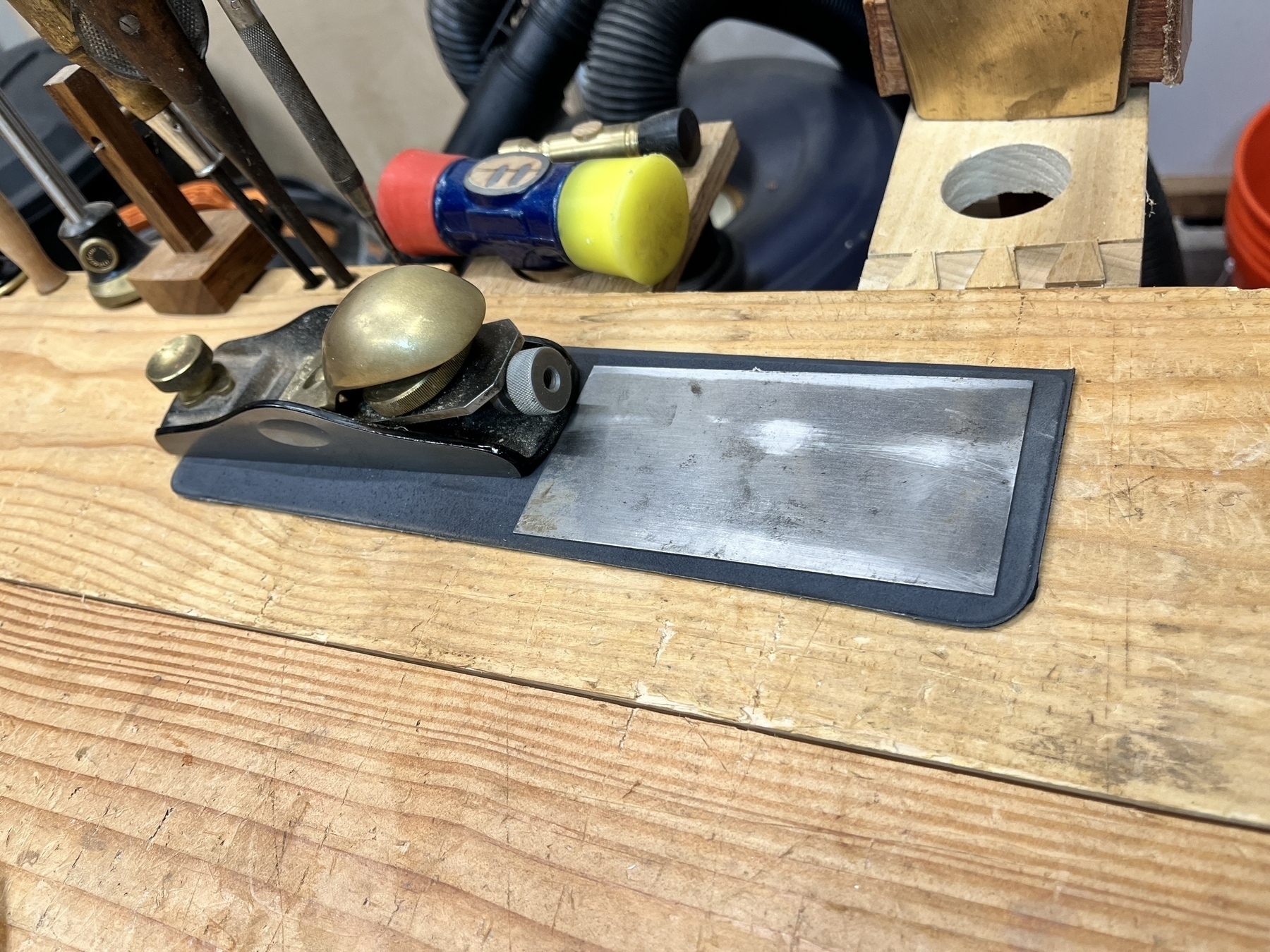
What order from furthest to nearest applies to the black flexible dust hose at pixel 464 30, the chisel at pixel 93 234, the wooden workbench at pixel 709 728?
the black flexible dust hose at pixel 464 30 < the chisel at pixel 93 234 < the wooden workbench at pixel 709 728

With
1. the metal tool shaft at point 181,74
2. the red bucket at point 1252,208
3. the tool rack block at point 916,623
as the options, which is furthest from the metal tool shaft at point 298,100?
the red bucket at point 1252,208

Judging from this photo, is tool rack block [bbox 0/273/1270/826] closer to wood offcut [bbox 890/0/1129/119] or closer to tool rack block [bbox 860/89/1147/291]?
tool rack block [bbox 860/89/1147/291]

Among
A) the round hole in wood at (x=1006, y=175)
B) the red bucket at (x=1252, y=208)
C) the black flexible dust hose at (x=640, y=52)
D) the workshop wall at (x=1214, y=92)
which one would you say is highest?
the black flexible dust hose at (x=640, y=52)

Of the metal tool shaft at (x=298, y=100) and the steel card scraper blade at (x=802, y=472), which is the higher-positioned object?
the metal tool shaft at (x=298, y=100)

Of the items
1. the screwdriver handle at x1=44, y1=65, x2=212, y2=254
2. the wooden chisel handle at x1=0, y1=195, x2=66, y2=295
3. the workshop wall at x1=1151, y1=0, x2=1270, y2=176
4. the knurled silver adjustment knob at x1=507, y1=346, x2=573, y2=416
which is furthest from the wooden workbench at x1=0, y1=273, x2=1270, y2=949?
the workshop wall at x1=1151, y1=0, x2=1270, y2=176

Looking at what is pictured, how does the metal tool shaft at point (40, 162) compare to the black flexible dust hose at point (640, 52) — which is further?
the black flexible dust hose at point (640, 52)

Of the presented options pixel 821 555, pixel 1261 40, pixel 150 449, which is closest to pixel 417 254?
pixel 150 449

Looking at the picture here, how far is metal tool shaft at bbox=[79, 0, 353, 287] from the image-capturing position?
77cm

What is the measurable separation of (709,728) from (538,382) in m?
0.34

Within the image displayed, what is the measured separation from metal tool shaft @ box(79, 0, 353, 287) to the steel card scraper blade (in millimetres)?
454

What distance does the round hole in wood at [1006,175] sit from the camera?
90cm

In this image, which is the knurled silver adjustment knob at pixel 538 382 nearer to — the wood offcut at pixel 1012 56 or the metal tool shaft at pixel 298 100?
the metal tool shaft at pixel 298 100

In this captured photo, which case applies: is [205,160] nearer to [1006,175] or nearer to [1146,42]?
[1006,175]

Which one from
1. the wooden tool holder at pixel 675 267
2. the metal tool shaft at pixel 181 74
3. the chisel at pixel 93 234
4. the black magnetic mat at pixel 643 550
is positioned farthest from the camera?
the chisel at pixel 93 234
